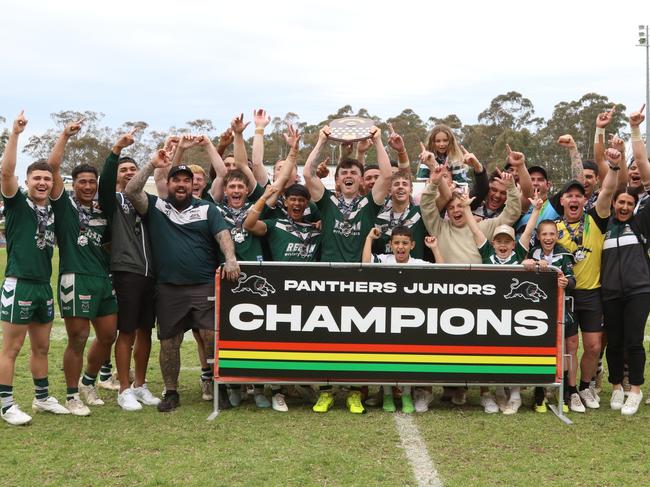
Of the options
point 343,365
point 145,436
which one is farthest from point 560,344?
point 145,436

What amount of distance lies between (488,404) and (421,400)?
578 mm

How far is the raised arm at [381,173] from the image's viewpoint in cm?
610

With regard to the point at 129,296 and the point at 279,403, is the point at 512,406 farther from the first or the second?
the point at 129,296

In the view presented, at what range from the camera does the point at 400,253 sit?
5.98 metres

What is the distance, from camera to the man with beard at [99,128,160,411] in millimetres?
5891

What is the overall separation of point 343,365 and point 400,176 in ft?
5.89

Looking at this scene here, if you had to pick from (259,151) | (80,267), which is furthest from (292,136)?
(80,267)

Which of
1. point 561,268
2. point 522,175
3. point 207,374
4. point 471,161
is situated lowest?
point 207,374

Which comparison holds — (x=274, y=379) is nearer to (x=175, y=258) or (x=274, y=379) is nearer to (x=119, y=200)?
(x=175, y=258)

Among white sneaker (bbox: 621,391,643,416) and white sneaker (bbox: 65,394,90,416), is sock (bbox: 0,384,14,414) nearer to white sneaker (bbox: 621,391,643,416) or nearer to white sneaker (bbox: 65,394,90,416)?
white sneaker (bbox: 65,394,90,416)

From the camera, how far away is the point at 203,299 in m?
6.02

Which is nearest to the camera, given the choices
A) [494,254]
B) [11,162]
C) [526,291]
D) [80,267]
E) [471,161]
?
[11,162]

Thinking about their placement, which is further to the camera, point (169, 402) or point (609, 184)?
point (169, 402)

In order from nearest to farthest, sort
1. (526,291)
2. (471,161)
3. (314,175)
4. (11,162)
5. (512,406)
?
(11,162) → (526,291) → (512,406) → (314,175) → (471,161)
